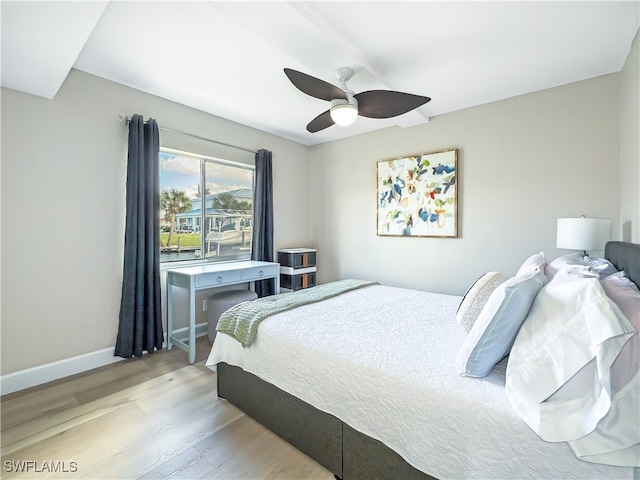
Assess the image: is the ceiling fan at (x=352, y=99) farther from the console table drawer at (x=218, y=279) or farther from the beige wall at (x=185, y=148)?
the console table drawer at (x=218, y=279)

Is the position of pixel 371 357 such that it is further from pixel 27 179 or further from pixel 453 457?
pixel 27 179

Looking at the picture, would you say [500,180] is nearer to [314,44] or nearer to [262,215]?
[314,44]

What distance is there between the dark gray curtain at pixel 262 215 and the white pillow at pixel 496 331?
291cm

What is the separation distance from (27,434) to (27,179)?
1.81 m

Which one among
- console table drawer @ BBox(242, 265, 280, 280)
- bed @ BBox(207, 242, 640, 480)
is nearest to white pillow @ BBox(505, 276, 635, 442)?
bed @ BBox(207, 242, 640, 480)

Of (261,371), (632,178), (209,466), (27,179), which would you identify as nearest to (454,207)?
(632,178)

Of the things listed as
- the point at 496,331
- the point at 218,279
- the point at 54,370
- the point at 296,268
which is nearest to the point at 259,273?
the point at 218,279

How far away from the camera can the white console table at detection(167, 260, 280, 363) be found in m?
2.75

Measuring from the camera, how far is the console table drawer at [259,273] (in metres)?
3.26

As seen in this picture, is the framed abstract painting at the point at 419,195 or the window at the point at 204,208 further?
the framed abstract painting at the point at 419,195

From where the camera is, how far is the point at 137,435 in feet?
5.83

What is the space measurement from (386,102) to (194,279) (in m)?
2.25

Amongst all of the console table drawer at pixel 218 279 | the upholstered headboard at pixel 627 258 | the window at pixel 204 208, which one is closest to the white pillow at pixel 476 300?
the upholstered headboard at pixel 627 258

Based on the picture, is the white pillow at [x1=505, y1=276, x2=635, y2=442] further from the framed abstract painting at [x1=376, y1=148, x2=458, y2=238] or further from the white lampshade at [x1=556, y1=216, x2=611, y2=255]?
the framed abstract painting at [x1=376, y1=148, x2=458, y2=238]
